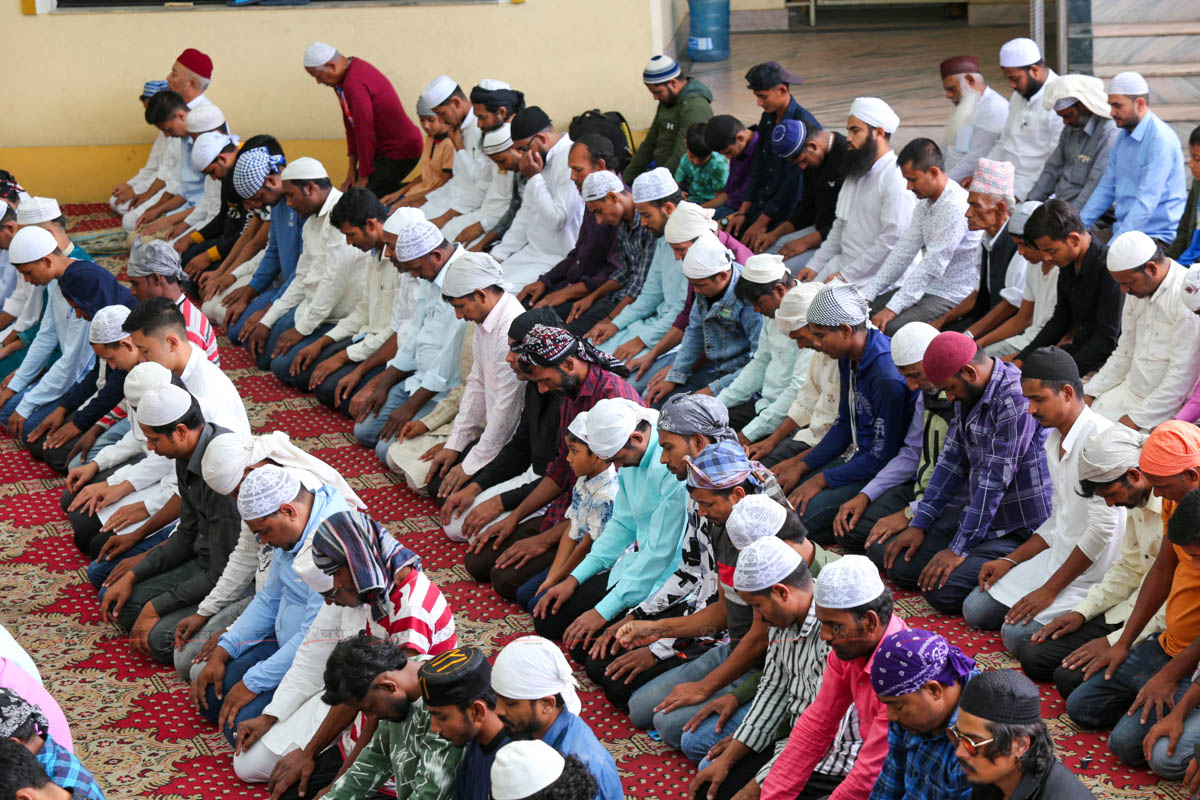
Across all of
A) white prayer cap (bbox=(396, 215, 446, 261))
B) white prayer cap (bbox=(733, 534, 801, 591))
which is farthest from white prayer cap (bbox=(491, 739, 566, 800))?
white prayer cap (bbox=(396, 215, 446, 261))

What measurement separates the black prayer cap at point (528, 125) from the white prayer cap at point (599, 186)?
1.01 metres

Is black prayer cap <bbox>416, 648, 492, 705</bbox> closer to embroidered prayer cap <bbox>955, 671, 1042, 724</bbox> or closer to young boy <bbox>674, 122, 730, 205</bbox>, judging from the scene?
embroidered prayer cap <bbox>955, 671, 1042, 724</bbox>

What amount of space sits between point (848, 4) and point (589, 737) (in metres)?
10.3

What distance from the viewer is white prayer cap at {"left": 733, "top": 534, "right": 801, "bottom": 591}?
364cm

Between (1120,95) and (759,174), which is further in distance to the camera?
(759,174)

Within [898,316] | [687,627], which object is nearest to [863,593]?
[687,627]

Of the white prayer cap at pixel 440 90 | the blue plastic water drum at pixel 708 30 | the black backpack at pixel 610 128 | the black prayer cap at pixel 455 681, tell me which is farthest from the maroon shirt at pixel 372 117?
the black prayer cap at pixel 455 681

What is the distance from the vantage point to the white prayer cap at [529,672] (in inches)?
131

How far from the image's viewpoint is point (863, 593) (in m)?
3.38

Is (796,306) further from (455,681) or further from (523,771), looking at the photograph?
(523,771)

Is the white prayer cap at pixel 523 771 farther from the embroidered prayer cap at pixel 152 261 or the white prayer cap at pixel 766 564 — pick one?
the embroidered prayer cap at pixel 152 261

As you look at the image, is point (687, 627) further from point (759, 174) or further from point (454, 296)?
point (759, 174)

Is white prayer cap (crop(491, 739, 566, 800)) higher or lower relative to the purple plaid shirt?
higher

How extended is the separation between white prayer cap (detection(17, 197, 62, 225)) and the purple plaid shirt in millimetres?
4597
